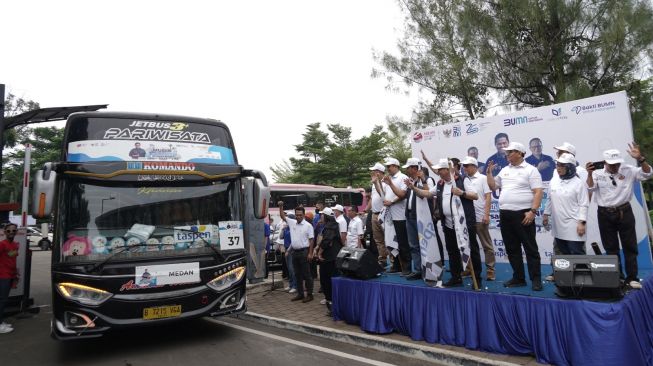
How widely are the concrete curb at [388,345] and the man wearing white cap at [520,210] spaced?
1183 mm

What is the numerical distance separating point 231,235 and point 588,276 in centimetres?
416

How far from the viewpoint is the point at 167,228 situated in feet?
16.7

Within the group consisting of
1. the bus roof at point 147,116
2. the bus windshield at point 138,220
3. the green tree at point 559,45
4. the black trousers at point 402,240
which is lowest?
the black trousers at point 402,240

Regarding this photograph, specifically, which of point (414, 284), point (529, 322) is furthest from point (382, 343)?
point (529, 322)

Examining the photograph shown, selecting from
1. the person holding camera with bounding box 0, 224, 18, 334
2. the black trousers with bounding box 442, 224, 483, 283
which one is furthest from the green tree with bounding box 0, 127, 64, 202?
the black trousers with bounding box 442, 224, 483, 283

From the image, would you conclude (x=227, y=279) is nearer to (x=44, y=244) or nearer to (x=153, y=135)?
(x=153, y=135)

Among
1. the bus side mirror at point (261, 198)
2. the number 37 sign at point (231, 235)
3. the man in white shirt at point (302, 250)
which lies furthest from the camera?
the man in white shirt at point (302, 250)

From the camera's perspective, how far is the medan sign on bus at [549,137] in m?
6.01

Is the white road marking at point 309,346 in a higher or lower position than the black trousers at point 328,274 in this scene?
lower

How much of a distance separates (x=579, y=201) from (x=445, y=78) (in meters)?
8.27


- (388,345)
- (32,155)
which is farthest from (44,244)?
(388,345)

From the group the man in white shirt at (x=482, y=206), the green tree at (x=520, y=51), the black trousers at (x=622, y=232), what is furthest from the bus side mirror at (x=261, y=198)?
the green tree at (x=520, y=51)

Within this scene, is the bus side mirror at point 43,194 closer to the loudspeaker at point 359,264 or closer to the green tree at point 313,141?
the loudspeaker at point 359,264

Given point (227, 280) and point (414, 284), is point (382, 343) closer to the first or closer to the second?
point (414, 284)
